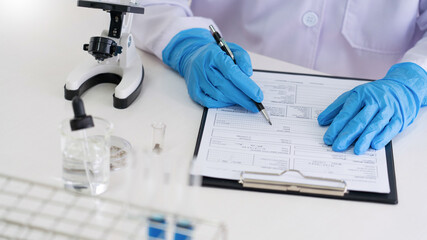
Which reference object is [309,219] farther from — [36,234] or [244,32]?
[244,32]

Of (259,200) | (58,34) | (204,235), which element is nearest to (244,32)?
(58,34)

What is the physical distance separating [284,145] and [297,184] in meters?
0.16

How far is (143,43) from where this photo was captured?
163 centimetres

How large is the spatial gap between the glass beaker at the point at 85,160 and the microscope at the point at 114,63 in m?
0.30

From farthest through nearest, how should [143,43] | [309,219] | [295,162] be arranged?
[143,43], [295,162], [309,219]

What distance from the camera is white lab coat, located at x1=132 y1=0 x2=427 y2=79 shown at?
1.80 meters

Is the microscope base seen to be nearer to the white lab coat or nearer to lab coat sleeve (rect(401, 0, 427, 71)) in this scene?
the white lab coat

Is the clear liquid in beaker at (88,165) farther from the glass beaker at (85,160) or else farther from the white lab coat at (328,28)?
the white lab coat at (328,28)

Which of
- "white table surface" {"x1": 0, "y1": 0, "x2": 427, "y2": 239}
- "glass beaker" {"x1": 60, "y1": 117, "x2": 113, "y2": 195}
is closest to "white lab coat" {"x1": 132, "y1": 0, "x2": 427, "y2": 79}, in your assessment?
"white table surface" {"x1": 0, "y1": 0, "x2": 427, "y2": 239}

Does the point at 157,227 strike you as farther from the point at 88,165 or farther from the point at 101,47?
the point at 101,47

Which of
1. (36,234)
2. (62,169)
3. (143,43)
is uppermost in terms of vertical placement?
(143,43)

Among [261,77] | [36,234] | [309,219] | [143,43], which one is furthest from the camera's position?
[143,43]

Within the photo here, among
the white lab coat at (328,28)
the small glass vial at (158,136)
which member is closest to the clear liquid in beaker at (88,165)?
the small glass vial at (158,136)

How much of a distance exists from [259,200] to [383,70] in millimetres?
1089
